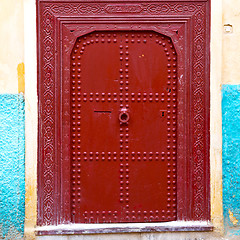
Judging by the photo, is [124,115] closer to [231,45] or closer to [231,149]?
[231,149]

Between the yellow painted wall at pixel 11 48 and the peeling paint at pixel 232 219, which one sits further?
the peeling paint at pixel 232 219

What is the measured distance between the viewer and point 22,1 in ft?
13.0

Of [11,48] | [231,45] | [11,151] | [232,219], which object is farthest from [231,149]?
[11,48]

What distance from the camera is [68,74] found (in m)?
4.01

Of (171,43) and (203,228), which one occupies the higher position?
(171,43)

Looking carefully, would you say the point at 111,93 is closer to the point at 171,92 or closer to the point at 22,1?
the point at 171,92

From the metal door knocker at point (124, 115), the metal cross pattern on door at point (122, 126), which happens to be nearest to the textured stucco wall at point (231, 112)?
the metal cross pattern on door at point (122, 126)

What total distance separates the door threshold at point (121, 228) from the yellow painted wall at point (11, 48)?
1312 mm

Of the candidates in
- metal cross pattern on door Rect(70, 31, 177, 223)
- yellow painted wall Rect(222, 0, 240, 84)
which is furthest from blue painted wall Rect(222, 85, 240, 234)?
metal cross pattern on door Rect(70, 31, 177, 223)

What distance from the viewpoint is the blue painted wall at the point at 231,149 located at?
402 cm

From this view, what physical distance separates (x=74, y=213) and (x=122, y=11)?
1.92 metres

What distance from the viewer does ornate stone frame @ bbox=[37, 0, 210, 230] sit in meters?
3.99

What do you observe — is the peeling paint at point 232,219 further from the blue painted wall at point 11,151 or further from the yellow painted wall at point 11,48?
the yellow painted wall at point 11,48

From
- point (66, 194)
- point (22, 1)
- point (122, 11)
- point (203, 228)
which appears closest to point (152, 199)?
point (203, 228)
